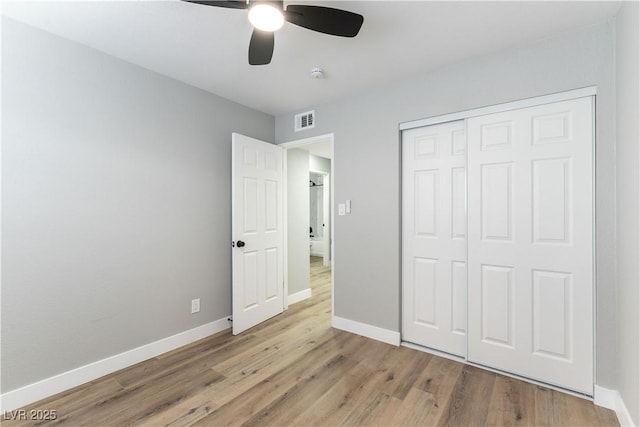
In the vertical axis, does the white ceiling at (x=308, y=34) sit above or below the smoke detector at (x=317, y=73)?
above

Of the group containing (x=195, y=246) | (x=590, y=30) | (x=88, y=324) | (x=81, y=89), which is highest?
(x=590, y=30)

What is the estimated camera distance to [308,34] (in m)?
2.03

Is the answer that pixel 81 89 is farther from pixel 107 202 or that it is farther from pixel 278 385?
pixel 278 385

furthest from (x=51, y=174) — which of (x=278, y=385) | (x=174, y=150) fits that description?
(x=278, y=385)

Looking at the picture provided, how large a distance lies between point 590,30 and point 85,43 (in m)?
3.45

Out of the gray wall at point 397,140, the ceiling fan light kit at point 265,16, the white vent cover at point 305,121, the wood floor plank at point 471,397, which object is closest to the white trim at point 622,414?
the gray wall at point 397,140

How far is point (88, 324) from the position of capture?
2191 millimetres

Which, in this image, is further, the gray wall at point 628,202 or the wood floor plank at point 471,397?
the wood floor plank at point 471,397

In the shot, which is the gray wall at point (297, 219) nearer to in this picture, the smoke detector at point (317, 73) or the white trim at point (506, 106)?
the smoke detector at point (317, 73)

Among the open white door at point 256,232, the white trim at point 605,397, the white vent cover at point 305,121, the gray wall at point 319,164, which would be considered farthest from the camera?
the gray wall at point 319,164

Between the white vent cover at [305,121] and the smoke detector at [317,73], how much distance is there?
751 mm

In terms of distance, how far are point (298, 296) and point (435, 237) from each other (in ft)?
7.14

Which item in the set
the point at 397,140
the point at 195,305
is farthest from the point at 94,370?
the point at 397,140

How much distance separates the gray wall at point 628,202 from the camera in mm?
1511
